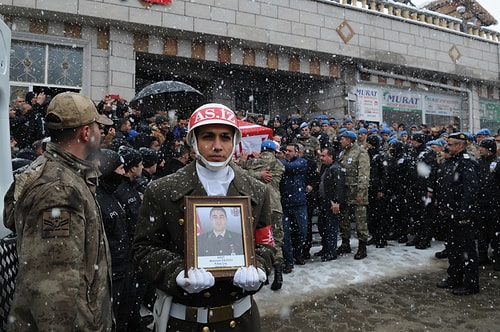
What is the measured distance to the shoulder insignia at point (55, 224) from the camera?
184cm

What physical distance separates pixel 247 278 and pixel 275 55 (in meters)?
13.0

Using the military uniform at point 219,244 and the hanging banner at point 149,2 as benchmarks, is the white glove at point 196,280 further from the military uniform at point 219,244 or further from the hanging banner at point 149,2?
the hanging banner at point 149,2

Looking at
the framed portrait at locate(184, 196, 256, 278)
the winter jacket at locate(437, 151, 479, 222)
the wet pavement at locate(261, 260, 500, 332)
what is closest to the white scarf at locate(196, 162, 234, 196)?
the framed portrait at locate(184, 196, 256, 278)

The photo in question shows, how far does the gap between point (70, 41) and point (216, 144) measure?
10.4 m

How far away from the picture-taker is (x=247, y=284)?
1956 mm

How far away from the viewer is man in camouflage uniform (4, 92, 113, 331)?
1.81 m

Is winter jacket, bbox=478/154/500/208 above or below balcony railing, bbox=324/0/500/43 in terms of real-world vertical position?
below

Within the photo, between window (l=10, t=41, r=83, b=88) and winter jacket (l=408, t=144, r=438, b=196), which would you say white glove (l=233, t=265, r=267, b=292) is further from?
window (l=10, t=41, r=83, b=88)

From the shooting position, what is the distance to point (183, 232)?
215 centimetres

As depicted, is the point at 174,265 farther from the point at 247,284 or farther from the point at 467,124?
the point at 467,124

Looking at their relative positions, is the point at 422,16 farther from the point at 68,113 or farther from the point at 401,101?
the point at 68,113

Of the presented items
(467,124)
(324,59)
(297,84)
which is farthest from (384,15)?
(467,124)

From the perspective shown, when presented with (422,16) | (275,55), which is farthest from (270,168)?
(422,16)

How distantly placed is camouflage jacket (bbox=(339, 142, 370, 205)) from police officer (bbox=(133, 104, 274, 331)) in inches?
229
